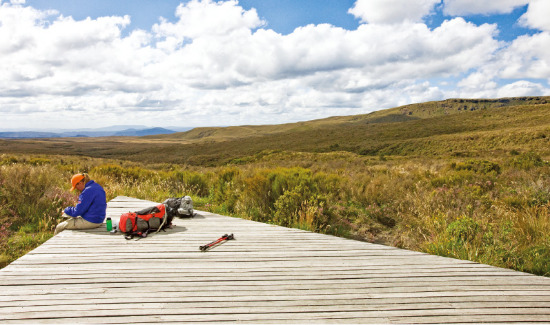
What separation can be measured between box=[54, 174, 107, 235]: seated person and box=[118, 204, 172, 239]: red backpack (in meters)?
0.58

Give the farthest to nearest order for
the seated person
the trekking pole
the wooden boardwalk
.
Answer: the seated person, the trekking pole, the wooden boardwalk

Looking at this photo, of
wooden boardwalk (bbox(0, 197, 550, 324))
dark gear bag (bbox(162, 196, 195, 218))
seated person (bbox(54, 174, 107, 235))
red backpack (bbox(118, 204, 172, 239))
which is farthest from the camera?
dark gear bag (bbox(162, 196, 195, 218))

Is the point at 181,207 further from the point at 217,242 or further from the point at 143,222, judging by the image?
the point at 217,242

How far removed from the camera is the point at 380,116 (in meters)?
151

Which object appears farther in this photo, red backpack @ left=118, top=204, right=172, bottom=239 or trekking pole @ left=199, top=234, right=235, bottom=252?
red backpack @ left=118, top=204, right=172, bottom=239

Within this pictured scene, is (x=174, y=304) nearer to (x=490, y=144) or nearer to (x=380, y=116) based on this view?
(x=490, y=144)

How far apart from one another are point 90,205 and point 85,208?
0.09 m

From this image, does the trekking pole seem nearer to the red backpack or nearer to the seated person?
the red backpack

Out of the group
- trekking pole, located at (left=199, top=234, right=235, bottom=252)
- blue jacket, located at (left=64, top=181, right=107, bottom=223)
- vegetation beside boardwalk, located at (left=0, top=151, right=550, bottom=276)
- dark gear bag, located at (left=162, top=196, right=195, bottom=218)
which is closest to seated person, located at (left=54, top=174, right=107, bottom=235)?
blue jacket, located at (left=64, top=181, right=107, bottom=223)

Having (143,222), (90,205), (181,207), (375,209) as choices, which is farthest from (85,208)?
(375,209)

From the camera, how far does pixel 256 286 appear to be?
3119 millimetres

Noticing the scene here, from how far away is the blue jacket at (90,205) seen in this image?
504 cm

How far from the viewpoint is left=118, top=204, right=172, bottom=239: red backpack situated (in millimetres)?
4840

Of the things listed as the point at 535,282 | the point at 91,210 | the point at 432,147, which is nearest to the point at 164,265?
the point at 91,210
